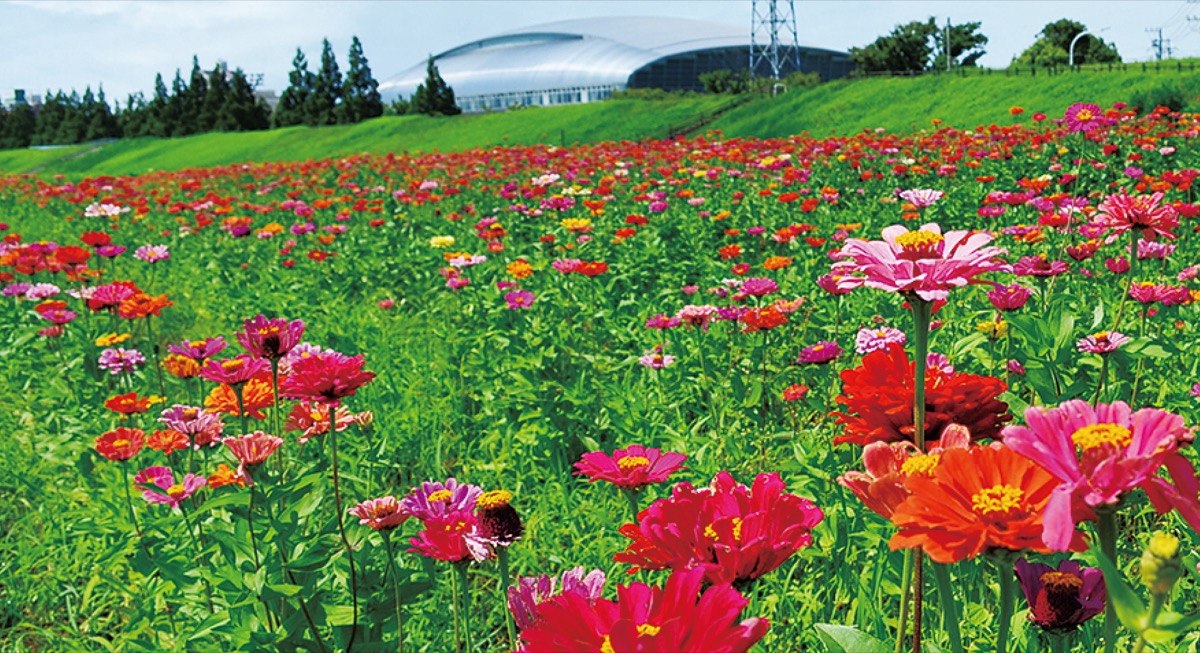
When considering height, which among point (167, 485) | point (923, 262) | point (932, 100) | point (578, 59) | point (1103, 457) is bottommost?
point (167, 485)

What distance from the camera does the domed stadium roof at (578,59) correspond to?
48969mm

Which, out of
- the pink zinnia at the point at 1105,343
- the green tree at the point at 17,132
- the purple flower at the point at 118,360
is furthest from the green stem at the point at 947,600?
the green tree at the point at 17,132

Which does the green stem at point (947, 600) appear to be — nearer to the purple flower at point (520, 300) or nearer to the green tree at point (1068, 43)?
the purple flower at point (520, 300)

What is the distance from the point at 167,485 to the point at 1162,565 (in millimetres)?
1735

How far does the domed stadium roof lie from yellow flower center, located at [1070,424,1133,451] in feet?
160

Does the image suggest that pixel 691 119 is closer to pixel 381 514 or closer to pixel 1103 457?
pixel 381 514

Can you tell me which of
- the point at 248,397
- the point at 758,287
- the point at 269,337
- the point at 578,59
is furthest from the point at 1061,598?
the point at 578,59

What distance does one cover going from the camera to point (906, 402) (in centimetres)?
80

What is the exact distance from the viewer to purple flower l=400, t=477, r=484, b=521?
1147 millimetres

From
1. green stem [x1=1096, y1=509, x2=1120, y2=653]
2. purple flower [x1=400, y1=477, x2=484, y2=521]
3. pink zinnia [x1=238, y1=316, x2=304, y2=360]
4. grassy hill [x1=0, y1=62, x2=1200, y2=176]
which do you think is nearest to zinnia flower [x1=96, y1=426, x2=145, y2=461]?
pink zinnia [x1=238, y1=316, x2=304, y2=360]

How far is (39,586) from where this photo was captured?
208 centimetres

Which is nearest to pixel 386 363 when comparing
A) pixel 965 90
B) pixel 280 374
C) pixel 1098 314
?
pixel 280 374

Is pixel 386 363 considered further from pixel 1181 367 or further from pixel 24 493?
pixel 1181 367

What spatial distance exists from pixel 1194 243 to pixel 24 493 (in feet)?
15.9
